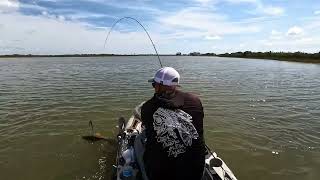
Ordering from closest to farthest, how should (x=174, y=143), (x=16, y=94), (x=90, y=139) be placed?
(x=174, y=143)
(x=90, y=139)
(x=16, y=94)

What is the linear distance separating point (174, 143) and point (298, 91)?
18.3m

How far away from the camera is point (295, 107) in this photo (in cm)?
1527

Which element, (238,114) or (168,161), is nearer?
(168,161)

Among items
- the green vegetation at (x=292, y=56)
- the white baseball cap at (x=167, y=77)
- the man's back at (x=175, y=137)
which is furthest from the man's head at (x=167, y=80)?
the green vegetation at (x=292, y=56)

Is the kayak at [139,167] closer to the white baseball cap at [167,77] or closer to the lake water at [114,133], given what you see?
the white baseball cap at [167,77]

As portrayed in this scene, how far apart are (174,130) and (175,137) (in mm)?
90

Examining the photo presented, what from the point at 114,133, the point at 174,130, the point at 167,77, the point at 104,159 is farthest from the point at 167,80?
the point at 114,133

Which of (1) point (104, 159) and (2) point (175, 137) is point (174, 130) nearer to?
(2) point (175, 137)

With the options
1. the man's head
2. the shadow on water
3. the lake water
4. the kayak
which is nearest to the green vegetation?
the lake water

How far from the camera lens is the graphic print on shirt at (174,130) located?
14.5 feet

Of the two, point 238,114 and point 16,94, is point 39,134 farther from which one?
point 16,94

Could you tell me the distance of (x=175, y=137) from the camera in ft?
14.5

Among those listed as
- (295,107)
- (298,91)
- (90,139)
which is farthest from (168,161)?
(298,91)

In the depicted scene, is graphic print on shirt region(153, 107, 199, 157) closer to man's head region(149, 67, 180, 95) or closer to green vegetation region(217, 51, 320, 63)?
man's head region(149, 67, 180, 95)
